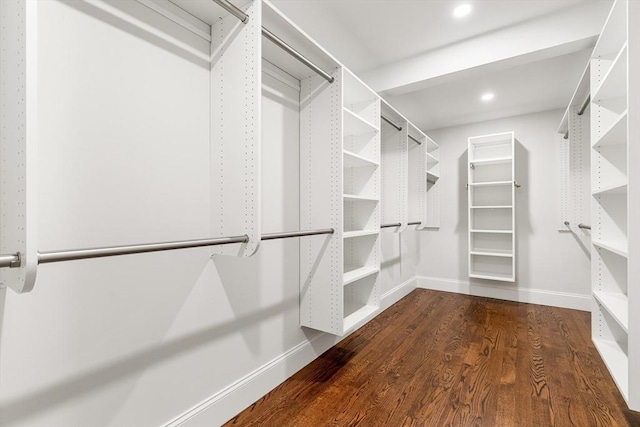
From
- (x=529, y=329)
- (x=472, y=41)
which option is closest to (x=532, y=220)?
(x=529, y=329)

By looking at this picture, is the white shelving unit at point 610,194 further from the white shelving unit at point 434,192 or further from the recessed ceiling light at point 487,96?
the white shelving unit at point 434,192

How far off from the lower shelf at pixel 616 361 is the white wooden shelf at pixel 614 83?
56.1 inches

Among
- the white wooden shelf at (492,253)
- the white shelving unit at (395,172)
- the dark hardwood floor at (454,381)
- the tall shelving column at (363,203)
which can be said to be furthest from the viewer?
the white wooden shelf at (492,253)

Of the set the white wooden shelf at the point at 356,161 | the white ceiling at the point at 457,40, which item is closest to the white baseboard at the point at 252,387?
the white wooden shelf at the point at 356,161

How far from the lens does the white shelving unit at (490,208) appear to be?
154 inches

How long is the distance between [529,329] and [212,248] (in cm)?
312

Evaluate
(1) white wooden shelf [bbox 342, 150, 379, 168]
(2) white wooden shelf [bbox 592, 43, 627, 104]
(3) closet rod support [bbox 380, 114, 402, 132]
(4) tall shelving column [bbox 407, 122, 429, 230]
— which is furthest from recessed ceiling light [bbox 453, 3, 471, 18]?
(4) tall shelving column [bbox 407, 122, 429, 230]

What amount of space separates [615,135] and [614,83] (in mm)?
288

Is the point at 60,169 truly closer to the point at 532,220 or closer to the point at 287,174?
the point at 287,174

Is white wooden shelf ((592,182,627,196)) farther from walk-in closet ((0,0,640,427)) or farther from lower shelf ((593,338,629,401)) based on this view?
lower shelf ((593,338,629,401))

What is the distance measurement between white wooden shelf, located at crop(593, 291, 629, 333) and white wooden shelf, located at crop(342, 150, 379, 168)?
5.36 ft

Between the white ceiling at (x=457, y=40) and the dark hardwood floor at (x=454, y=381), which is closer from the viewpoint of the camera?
the dark hardwood floor at (x=454, y=381)

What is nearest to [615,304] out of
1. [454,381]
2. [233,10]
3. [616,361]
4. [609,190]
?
[616,361]

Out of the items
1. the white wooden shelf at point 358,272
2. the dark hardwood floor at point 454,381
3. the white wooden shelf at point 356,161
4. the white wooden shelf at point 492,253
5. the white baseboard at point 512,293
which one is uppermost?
the white wooden shelf at point 356,161
